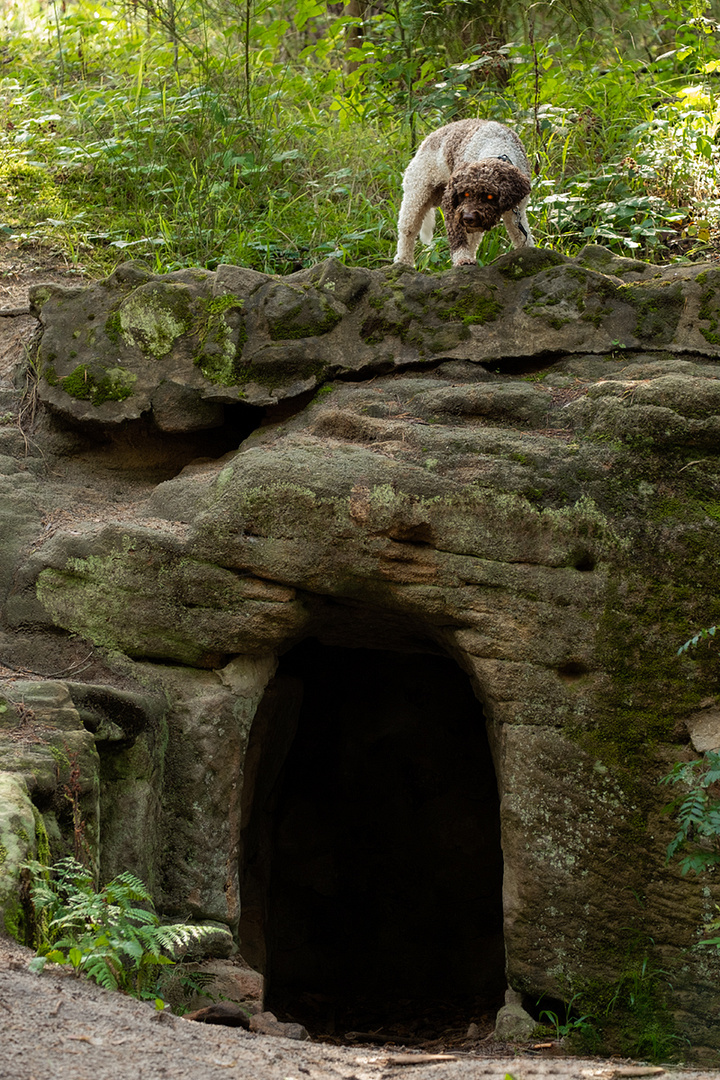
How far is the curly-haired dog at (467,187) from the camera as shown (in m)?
5.83

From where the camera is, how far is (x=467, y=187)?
583 cm

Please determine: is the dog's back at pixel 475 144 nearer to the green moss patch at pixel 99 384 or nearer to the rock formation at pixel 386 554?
the rock formation at pixel 386 554

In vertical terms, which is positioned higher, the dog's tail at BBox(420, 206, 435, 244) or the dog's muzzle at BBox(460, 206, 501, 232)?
the dog's tail at BBox(420, 206, 435, 244)

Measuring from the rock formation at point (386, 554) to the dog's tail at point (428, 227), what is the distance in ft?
2.81

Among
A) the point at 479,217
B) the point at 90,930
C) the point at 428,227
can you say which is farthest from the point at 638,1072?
the point at 428,227

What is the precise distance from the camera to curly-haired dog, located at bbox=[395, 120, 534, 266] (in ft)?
19.1

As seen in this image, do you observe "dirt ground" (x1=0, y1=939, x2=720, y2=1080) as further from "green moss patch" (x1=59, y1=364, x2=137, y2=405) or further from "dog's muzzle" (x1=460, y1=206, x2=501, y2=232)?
"dog's muzzle" (x1=460, y1=206, x2=501, y2=232)

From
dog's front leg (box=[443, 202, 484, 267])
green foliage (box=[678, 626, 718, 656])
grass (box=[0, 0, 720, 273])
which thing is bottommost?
green foliage (box=[678, 626, 718, 656])

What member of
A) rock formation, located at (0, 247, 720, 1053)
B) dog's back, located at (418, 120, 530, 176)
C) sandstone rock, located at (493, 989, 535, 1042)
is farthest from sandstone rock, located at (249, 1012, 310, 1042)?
dog's back, located at (418, 120, 530, 176)

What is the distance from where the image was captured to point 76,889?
12.1 ft

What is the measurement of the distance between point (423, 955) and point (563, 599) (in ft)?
15.6

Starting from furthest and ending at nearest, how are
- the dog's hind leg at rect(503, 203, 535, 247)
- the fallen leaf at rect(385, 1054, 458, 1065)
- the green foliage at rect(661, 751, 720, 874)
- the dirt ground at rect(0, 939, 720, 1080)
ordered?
the dog's hind leg at rect(503, 203, 535, 247), the green foliage at rect(661, 751, 720, 874), the fallen leaf at rect(385, 1054, 458, 1065), the dirt ground at rect(0, 939, 720, 1080)

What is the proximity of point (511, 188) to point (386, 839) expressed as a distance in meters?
5.68

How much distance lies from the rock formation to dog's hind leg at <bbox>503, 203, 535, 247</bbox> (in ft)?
0.43
